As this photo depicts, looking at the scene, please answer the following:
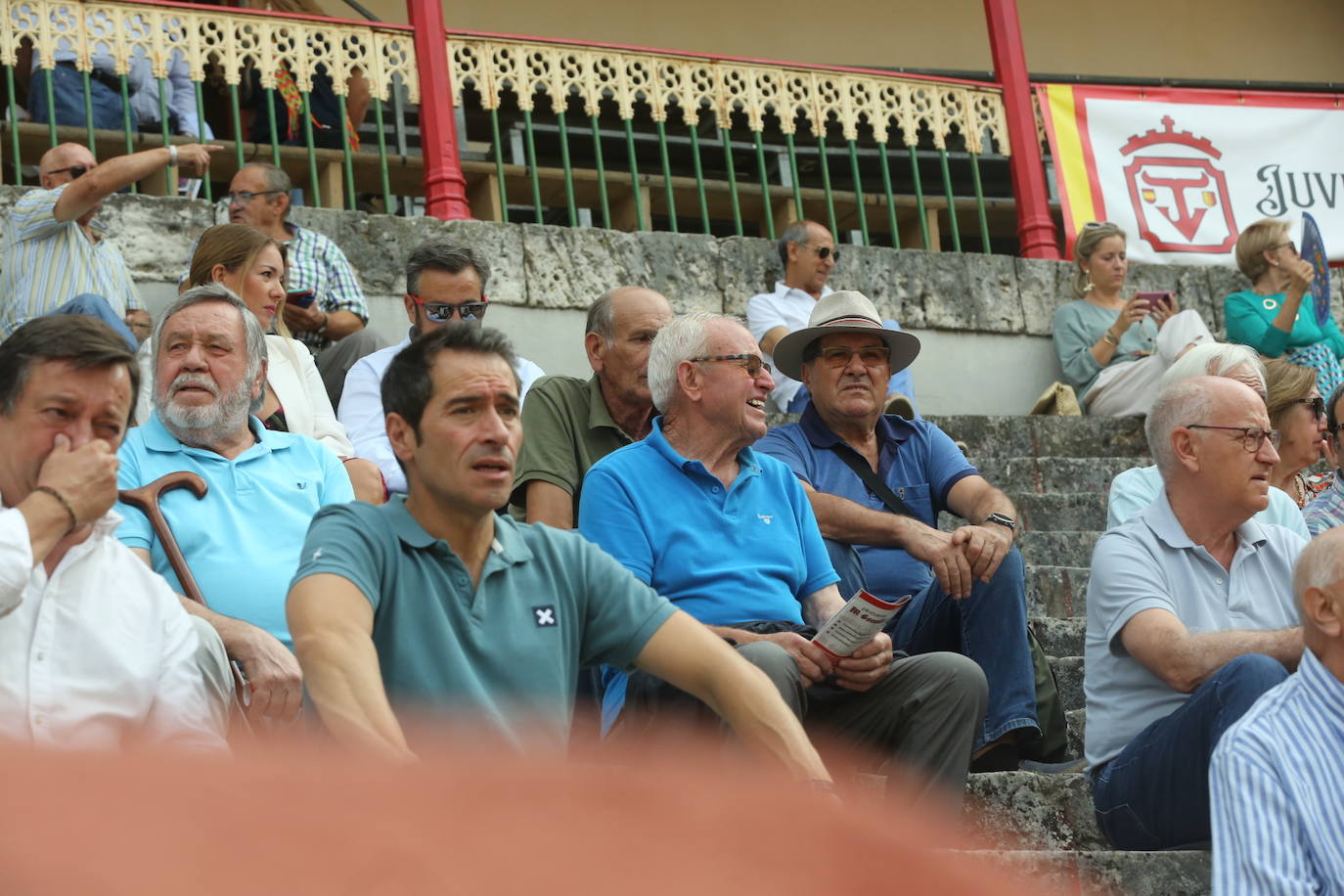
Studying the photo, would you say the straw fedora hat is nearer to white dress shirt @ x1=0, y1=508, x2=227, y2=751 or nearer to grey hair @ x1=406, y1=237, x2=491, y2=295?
grey hair @ x1=406, y1=237, x2=491, y2=295

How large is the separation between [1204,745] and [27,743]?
2897 mm

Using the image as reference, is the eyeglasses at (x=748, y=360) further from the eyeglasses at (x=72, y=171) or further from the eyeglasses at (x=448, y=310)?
the eyeglasses at (x=72, y=171)

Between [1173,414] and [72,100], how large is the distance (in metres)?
5.72

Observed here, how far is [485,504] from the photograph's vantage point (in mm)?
2775

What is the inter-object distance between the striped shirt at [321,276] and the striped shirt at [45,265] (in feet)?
2.06

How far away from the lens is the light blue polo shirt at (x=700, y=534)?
3656 millimetres

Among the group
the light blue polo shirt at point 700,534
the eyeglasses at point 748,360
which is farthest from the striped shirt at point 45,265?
the light blue polo shirt at point 700,534

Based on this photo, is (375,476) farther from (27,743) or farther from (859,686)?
(27,743)

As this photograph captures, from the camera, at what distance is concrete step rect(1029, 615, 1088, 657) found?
491 cm

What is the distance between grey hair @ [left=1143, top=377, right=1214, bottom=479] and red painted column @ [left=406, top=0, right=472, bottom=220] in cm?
447

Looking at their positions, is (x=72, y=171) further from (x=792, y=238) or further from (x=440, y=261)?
(x=792, y=238)

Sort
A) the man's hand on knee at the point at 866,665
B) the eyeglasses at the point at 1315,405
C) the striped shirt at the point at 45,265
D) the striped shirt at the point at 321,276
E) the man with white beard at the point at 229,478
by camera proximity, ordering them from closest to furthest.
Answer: the man with white beard at the point at 229,478, the man's hand on knee at the point at 866,665, the eyeglasses at the point at 1315,405, the striped shirt at the point at 45,265, the striped shirt at the point at 321,276

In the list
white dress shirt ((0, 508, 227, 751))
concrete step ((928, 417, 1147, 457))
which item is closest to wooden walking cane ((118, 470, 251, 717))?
white dress shirt ((0, 508, 227, 751))

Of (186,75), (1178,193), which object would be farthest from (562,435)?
(1178,193)
